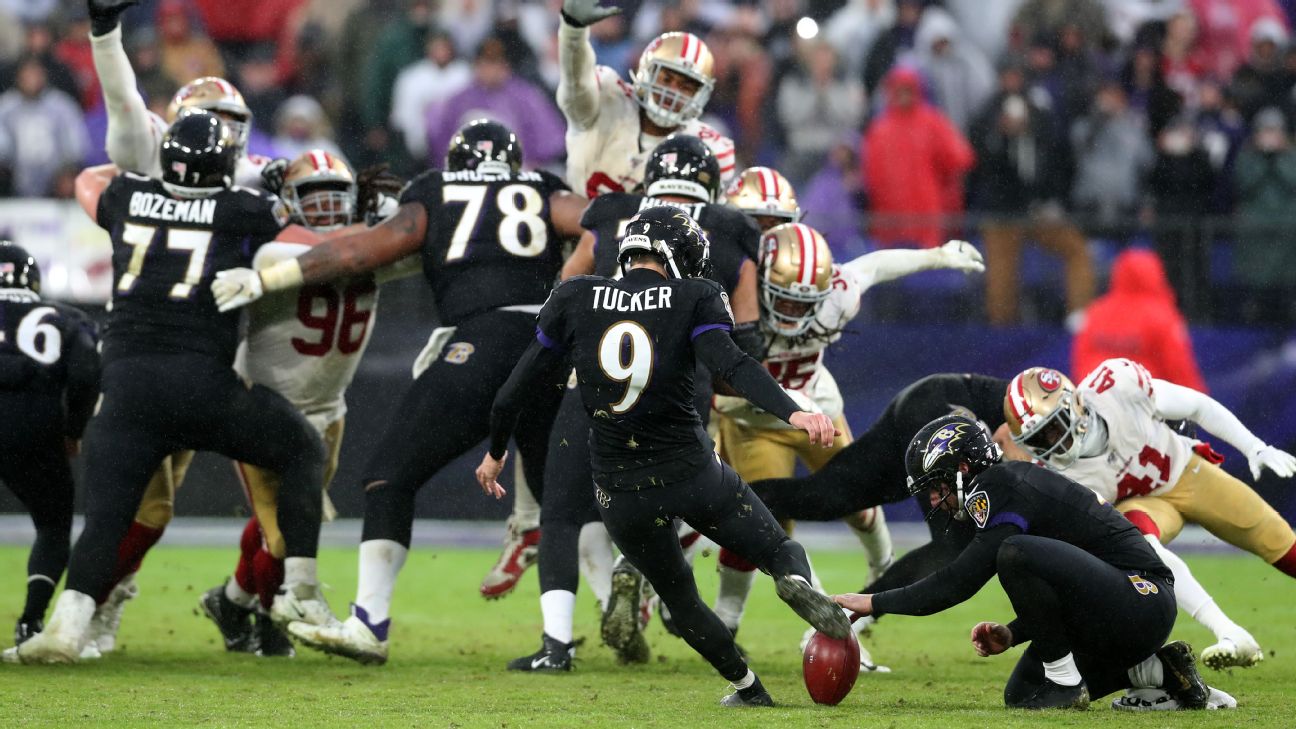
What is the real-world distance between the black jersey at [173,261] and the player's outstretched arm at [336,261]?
0.35 ft

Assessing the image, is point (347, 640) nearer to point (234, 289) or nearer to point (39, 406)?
point (234, 289)

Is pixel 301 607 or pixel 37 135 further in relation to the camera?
pixel 37 135

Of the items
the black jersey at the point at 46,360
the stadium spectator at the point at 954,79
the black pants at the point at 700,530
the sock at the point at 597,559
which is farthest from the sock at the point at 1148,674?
the stadium spectator at the point at 954,79

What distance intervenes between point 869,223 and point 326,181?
515cm

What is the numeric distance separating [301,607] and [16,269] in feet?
6.82

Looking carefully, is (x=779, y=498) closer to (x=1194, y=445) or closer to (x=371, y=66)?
(x=1194, y=445)

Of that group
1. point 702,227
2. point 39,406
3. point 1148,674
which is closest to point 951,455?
point 1148,674

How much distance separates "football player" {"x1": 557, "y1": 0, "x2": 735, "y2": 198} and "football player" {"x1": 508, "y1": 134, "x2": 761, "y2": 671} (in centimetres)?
86

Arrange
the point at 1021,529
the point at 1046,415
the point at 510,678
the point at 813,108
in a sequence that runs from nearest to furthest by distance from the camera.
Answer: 1. the point at 1021,529
2. the point at 1046,415
3. the point at 510,678
4. the point at 813,108

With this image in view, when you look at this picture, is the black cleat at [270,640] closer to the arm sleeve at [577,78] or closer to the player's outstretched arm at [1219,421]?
the arm sleeve at [577,78]

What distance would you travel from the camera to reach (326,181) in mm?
8672

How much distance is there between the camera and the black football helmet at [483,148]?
834 cm

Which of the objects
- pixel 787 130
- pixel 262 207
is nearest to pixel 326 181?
pixel 262 207

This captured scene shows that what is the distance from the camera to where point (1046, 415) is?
7168 millimetres
